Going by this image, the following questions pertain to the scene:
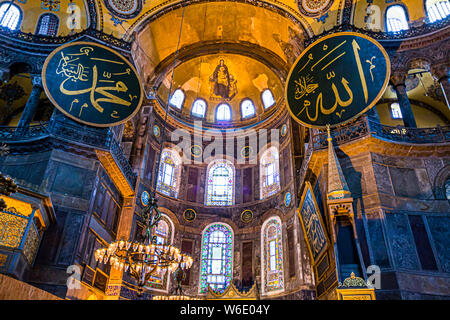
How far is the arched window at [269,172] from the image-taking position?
14102 mm

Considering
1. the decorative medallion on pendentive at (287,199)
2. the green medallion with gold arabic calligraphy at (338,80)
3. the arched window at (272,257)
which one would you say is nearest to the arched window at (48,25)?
the green medallion with gold arabic calligraphy at (338,80)

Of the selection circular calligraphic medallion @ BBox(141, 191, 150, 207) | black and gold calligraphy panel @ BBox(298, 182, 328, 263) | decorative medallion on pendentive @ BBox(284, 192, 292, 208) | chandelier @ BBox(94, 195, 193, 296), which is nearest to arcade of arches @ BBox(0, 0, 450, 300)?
decorative medallion on pendentive @ BBox(284, 192, 292, 208)

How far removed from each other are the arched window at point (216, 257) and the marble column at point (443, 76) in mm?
9099

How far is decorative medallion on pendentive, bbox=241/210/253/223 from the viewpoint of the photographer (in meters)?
14.1

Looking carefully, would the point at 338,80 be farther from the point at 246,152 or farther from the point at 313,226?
the point at 246,152

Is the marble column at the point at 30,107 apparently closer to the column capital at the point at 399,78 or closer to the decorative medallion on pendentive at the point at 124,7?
the decorative medallion on pendentive at the point at 124,7

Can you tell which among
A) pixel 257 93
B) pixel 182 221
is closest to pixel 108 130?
pixel 182 221

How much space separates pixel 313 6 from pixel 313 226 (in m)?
8.52

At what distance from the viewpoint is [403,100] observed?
10375mm

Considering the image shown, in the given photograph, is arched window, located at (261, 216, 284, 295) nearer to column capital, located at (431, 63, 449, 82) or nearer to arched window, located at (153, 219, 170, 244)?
arched window, located at (153, 219, 170, 244)

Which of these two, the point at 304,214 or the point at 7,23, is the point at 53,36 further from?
the point at 304,214

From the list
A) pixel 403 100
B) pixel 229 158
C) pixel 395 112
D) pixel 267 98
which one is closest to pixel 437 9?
pixel 403 100

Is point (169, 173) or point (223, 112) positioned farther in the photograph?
point (223, 112)
